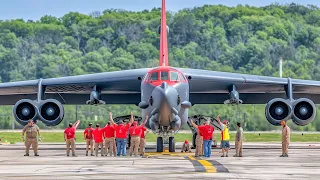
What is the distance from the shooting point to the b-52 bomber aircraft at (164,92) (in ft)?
104

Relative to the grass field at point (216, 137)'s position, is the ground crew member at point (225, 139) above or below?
above

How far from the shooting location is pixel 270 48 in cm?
9244

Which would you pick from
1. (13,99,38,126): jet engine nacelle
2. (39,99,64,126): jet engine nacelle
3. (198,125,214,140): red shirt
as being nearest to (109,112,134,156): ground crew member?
(198,125,214,140): red shirt

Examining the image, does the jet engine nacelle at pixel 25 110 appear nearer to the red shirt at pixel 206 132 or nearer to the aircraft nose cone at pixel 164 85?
the aircraft nose cone at pixel 164 85

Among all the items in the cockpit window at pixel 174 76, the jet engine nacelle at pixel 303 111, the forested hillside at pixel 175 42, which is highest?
the forested hillside at pixel 175 42

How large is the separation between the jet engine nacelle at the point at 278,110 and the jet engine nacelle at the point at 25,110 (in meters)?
8.64

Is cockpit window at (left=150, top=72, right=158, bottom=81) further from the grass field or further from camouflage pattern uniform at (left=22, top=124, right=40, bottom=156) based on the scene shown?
the grass field

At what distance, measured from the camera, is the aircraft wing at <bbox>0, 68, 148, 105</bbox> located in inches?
1442

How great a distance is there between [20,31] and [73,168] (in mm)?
89272

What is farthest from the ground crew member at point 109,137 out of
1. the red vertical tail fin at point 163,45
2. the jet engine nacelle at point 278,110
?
the jet engine nacelle at point 278,110

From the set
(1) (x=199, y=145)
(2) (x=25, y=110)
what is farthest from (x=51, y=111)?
(1) (x=199, y=145)

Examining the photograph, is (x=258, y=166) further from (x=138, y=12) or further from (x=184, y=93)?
(x=138, y=12)

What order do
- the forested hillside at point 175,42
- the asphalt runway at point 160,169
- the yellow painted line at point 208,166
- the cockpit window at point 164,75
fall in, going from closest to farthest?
the asphalt runway at point 160,169, the yellow painted line at point 208,166, the cockpit window at point 164,75, the forested hillside at point 175,42

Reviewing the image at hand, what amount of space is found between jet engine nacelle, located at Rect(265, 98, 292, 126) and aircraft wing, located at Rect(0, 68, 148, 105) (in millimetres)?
4829
